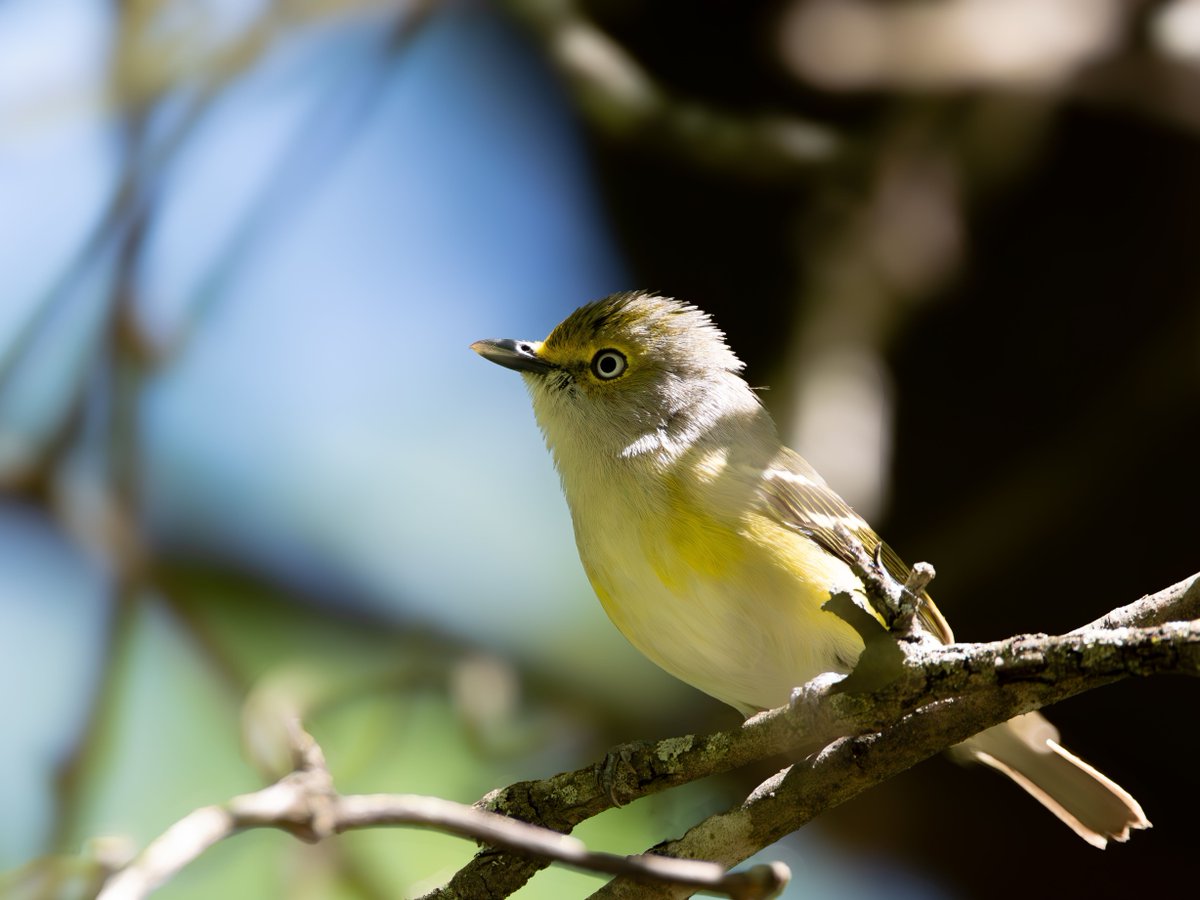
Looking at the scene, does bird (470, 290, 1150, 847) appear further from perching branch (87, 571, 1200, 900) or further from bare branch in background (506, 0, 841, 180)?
bare branch in background (506, 0, 841, 180)

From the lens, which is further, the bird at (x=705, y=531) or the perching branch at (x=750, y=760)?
the bird at (x=705, y=531)

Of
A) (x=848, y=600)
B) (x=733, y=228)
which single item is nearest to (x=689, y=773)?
(x=848, y=600)

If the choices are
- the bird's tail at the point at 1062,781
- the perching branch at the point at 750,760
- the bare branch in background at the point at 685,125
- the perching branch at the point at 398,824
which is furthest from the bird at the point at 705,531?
the bare branch in background at the point at 685,125

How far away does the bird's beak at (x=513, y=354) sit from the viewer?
11.1ft

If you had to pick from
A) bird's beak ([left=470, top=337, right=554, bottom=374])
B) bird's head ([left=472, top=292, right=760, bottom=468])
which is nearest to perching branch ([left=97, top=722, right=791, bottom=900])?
bird's head ([left=472, top=292, right=760, bottom=468])

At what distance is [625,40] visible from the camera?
5180 millimetres

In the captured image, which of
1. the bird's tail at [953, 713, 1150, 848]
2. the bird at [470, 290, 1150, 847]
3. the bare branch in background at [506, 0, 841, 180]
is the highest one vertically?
the bare branch in background at [506, 0, 841, 180]

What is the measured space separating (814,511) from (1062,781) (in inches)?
35.4

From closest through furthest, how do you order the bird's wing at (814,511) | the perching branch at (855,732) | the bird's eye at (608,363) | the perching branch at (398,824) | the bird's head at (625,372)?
1. the perching branch at (398,824)
2. the perching branch at (855,732)
3. the bird's wing at (814,511)
4. the bird's head at (625,372)
5. the bird's eye at (608,363)

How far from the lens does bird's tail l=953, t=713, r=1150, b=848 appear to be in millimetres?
2715

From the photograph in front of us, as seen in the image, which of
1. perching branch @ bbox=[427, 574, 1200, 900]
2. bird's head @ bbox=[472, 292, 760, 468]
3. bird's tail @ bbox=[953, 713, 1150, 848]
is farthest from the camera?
bird's head @ bbox=[472, 292, 760, 468]

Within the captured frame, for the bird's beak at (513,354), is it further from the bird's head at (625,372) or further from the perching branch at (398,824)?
the perching branch at (398,824)

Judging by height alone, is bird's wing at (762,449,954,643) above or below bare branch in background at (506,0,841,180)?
below

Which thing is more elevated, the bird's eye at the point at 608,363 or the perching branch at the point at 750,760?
the bird's eye at the point at 608,363
